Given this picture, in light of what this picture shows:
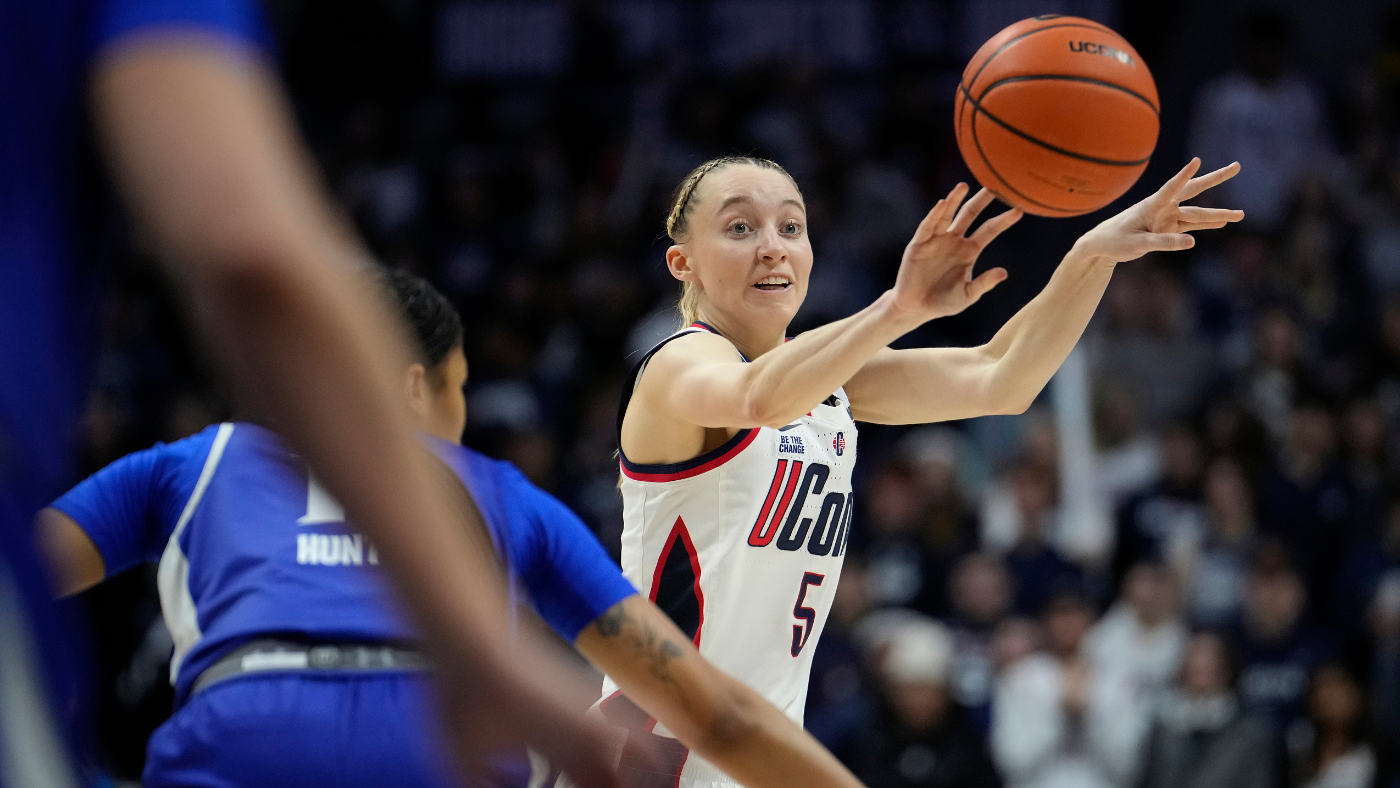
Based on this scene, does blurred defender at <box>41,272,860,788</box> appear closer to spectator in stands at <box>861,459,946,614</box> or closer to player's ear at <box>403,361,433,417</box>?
player's ear at <box>403,361,433,417</box>

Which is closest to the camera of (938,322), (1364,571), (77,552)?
(77,552)

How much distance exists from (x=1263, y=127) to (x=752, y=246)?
8341mm

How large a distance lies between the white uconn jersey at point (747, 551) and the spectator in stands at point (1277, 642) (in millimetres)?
5186

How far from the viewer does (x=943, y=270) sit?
3348mm

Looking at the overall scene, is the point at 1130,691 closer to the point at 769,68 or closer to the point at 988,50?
the point at 988,50

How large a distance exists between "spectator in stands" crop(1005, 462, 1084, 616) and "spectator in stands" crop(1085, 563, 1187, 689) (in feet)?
1.13

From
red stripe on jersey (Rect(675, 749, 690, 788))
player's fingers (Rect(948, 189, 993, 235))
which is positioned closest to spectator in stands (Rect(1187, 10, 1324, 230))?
player's fingers (Rect(948, 189, 993, 235))

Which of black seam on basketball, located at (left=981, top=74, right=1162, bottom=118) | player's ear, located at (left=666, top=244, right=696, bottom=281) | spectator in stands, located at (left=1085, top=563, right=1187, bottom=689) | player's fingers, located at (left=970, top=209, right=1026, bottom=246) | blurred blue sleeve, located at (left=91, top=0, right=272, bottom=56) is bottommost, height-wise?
spectator in stands, located at (left=1085, top=563, right=1187, bottom=689)

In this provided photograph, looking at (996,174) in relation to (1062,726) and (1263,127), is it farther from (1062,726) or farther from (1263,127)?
(1263,127)

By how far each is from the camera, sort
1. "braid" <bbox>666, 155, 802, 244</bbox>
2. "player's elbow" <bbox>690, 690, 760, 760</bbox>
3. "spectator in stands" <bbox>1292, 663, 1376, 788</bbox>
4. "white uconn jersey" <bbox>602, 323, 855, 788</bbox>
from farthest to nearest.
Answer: "spectator in stands" <bbox>1292, 663, 1376, 788</bbox> → "braid" <bbox>666, 155, 802, 244</bbox> → "white uconn jersey" <bbox>602, 323, 855, 788</bbox> → "player's elbow" <bbox>690, 690, 760, 760</bbox>

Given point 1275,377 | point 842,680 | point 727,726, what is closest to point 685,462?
point 727,726

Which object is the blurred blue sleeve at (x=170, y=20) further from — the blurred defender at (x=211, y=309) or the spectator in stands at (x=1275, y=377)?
the spectator in stands at (x=1275, y=377)

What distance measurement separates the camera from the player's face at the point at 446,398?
3.16m

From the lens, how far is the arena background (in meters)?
8.61
